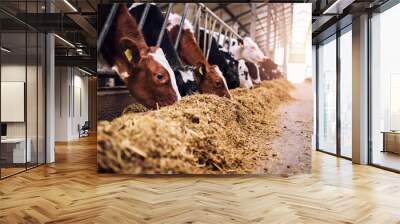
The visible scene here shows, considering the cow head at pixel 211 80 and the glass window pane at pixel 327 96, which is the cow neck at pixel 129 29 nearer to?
the cow head at pixel 211 80

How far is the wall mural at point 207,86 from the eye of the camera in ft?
19.8

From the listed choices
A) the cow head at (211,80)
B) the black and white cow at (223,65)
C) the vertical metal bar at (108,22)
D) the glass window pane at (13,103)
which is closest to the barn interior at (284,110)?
the glass window pane at (13,103)

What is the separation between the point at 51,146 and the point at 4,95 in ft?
7.02

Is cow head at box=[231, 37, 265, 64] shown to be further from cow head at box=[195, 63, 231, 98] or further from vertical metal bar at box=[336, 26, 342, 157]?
vertical metal bar at box=[336, 26, 342, 157]

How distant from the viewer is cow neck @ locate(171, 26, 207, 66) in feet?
20.3

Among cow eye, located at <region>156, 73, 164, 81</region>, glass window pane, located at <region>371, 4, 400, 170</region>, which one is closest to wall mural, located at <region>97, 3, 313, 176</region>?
cow eye, located at <region>156, 73, 164, 81</region>

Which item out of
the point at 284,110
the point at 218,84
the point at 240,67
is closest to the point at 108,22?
the point at 218,84

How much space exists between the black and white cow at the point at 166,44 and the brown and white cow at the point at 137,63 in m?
0.08

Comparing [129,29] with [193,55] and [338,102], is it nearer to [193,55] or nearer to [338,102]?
[193,55]

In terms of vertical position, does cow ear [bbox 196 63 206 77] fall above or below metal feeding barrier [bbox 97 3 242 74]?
below

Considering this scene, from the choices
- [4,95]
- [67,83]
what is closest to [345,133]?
[4,95]

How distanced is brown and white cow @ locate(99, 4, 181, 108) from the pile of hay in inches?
9.8

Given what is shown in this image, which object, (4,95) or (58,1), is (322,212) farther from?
(58,1)

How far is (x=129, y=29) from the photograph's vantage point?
620 cm
